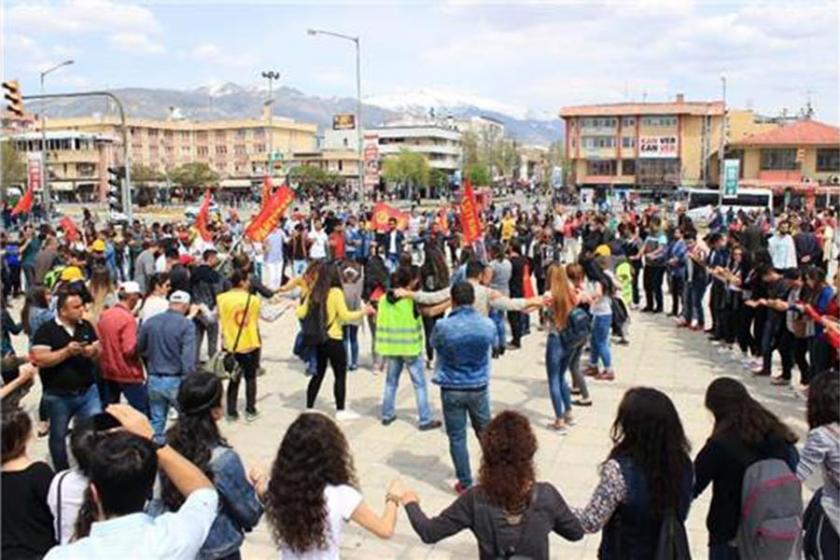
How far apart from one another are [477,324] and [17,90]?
21.7 m

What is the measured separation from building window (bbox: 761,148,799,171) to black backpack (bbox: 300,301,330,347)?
69401 millimetres

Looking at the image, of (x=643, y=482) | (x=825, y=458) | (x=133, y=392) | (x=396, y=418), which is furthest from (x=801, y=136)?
(x=643, y=482)

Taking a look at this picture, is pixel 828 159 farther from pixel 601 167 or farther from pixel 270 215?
pixel 270 215

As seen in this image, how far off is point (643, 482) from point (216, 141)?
140m

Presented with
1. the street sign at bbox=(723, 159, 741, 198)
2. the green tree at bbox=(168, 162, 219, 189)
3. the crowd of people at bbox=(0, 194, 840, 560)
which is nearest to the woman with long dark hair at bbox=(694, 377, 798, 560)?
the crowd of people at bbox=(0, 194, 840, 560)

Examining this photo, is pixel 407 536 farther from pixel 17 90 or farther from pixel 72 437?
pixel 17 90

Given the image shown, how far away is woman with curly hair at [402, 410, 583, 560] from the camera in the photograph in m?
3.38

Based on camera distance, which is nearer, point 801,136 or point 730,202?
point 730,202

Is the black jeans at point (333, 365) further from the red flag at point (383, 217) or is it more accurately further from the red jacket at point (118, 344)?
the red flag at point (383, 217)

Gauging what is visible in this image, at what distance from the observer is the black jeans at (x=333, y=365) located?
8500mm

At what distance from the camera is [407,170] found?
9912 centimetres

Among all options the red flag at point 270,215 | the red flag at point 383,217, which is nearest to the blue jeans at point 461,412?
the red flag at point 270,215

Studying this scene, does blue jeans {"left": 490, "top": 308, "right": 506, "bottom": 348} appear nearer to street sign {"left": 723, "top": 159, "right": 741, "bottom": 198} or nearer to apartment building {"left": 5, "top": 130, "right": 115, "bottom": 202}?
street sign {"left": 723, "top": 159, "right": 741, "bottom": 198}

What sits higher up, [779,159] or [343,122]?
[343,122]
